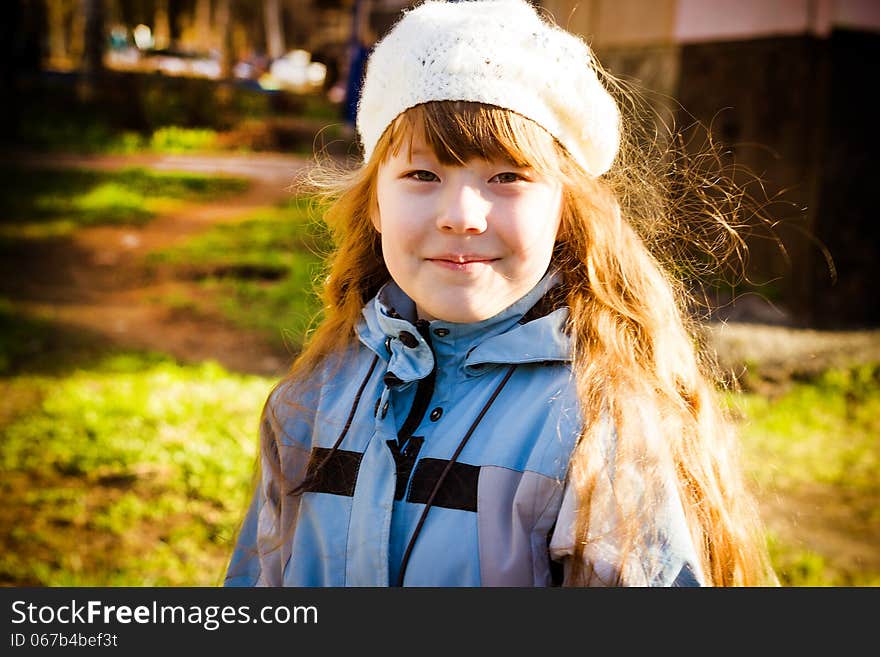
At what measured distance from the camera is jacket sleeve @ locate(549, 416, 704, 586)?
4.42 ft

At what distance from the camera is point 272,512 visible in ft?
5.65

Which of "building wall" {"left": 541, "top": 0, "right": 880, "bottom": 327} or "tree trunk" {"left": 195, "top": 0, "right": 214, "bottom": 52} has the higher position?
"building wall" {"left": 541, "top": 0, "right": 880, "bottom": 327}

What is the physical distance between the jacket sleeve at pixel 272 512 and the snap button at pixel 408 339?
11.7 inches

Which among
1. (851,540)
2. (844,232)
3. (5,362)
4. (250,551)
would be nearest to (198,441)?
(5,362)

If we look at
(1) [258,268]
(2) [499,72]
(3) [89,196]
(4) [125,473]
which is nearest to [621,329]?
(2) [499,72]

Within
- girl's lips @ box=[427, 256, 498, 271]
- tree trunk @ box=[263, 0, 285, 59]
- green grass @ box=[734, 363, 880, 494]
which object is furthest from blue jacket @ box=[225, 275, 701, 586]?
tree trunk @ box=[263, 0, 285, 59]

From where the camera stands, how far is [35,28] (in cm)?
1391

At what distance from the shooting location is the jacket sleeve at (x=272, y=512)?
166 centimetres

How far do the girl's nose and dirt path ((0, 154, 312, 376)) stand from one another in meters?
2.64

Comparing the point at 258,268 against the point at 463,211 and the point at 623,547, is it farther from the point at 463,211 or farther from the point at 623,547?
the point at 623,547

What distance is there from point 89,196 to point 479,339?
9.34 m

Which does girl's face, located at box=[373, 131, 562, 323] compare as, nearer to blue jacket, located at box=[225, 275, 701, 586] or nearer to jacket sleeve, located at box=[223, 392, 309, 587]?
blue jacket, located at box=[225, 275, 701, 586]

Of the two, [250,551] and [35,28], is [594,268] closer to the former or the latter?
[250,551]

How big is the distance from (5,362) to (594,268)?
4.45 m
